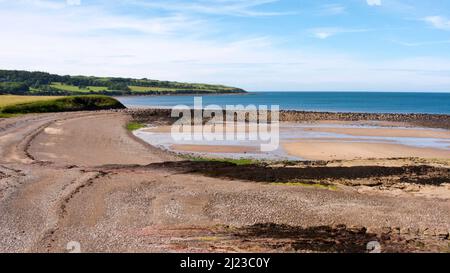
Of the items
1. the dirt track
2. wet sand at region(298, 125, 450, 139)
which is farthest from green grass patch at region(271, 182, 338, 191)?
wet sand at region(298, 125, 450, 139)

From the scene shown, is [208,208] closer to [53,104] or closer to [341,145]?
[341,145]

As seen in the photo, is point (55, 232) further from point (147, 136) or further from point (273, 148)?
point (147, 136)

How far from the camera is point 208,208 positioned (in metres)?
21.9

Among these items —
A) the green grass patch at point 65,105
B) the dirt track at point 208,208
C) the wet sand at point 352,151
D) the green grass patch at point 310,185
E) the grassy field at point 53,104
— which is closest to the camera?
the dirt track at point 208,208

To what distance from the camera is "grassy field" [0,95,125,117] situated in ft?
250

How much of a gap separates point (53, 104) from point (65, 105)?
9.05 feet

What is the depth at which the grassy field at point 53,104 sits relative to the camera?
250 feet

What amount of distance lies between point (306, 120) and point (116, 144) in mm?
43768

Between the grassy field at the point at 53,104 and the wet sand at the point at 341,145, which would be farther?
the grassy field at the point at 53,104

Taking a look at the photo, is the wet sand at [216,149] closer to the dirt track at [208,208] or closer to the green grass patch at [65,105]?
the dirt track at [208,208]

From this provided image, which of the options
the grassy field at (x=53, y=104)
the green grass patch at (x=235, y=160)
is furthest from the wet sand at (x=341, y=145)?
the grassy field at (x=53, y=104)

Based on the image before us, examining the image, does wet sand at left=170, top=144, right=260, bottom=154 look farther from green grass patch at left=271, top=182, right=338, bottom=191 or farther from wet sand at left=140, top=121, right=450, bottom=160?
green grass patch at left=271, top=182, right=338, bottom=191
